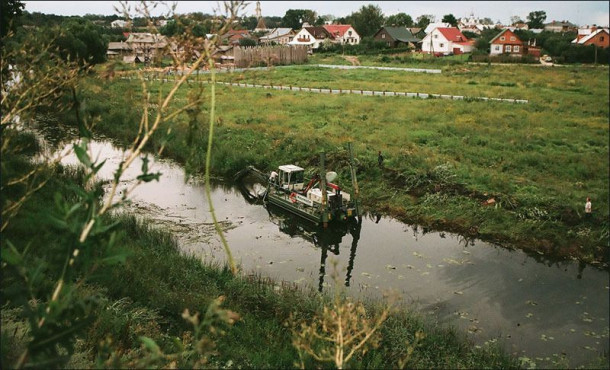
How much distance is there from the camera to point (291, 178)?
1839 centimetres

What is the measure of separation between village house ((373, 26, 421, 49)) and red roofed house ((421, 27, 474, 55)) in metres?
4.18

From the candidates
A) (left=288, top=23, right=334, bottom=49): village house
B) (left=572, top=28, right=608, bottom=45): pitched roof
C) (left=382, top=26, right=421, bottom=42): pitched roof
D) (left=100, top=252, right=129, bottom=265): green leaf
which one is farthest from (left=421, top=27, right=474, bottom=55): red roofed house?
(left=100, top=252, right=129, bottom=265): green leaf

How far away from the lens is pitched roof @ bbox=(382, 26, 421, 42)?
71250mm

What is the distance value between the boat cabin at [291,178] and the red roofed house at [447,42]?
5297cm

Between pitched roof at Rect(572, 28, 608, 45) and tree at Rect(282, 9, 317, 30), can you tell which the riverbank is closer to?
pitched roof at Rect(572, 28, 608, 45)

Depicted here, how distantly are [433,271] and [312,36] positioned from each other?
225ft

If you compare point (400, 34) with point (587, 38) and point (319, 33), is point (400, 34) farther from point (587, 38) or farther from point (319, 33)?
point (587, 38)

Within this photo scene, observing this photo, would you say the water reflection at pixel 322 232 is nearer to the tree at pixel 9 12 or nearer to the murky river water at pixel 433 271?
the murky river water at pixel 433 271

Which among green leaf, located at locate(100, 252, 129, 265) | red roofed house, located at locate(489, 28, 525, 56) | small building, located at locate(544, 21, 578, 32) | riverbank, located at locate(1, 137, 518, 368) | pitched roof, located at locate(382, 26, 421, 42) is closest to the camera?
green leaf, located at locate(100, 252, 129, 265)

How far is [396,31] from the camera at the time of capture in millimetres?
72125

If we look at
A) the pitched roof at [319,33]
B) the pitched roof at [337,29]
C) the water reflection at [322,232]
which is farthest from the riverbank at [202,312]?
the pitched roof at [337,29]

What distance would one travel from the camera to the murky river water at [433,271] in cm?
1067

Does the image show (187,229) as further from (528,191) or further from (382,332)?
(528,191)

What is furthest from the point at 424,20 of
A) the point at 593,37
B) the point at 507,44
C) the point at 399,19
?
the point at 593,37
